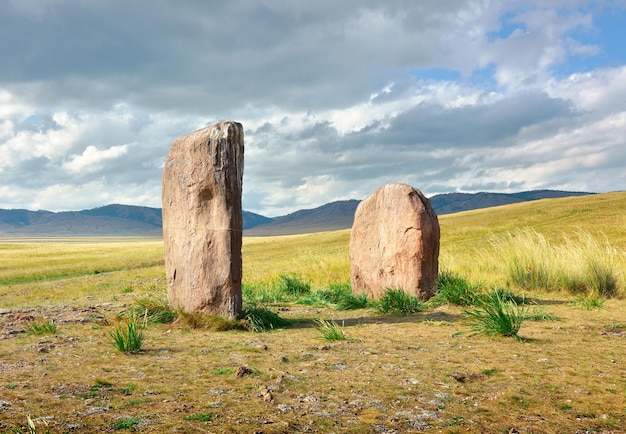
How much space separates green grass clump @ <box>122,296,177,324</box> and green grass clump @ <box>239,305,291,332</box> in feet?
4.28

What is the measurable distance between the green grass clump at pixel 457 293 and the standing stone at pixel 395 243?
49 cm

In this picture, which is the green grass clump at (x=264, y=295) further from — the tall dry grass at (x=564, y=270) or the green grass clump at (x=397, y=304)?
the tall dry grass at (x=564, y=270)

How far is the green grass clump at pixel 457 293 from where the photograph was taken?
11.7m

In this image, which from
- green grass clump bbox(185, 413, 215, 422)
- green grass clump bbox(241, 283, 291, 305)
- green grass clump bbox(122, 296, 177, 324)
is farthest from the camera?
green grass clump bbox(241, 283, 291, 305)

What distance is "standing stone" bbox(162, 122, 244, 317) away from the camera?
30.9ft

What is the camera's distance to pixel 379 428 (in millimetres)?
4363

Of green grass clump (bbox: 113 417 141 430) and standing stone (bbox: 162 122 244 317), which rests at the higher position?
standing stone (bbox: 162 122 244 317)

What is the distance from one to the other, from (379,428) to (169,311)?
6359 millimetres

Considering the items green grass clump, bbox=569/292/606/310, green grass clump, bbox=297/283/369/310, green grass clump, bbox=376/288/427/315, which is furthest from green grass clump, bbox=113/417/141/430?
green grass clump, bbox=569/292/606/310

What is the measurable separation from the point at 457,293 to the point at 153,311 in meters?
6.18

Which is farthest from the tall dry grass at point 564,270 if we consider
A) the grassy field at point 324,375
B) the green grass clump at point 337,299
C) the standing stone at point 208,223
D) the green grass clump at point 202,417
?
the green grass clump at point 202,417

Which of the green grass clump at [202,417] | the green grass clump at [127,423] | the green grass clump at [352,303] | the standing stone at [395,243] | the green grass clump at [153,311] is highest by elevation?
the standing stone at [395,243]

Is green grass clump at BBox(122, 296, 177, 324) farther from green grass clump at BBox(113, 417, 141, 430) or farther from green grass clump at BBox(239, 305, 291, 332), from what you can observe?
green grass clump at BBox(113, 417, 141, 430)

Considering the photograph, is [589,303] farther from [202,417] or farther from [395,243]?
[202,417]
